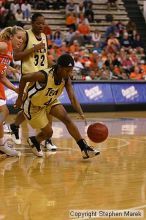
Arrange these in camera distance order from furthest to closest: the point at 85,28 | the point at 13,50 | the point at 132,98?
the point at 85,28
the point at 132,98
the point at 13,50

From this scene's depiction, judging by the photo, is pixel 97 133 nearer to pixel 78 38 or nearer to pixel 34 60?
pixel 34 60

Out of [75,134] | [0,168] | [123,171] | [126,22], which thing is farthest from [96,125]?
[126,22]

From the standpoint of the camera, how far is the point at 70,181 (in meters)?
6.96

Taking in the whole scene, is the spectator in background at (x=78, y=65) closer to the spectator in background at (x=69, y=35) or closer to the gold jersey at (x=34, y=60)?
the spectator in background at (x=69, y=35)

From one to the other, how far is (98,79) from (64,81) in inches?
421

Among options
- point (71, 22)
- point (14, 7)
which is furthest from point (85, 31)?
point (14, 7)

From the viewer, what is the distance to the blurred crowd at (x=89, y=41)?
2039 centimetres

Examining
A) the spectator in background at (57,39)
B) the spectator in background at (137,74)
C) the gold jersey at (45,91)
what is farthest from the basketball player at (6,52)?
the spectator in background at (57,39)

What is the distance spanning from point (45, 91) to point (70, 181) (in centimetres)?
170

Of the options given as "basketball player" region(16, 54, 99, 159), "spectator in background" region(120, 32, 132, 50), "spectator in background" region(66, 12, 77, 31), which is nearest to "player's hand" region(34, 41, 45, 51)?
"basketball player" region(16, 54, 99, 159)

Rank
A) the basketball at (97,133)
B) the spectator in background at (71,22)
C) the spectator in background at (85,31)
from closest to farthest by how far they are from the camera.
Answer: the basketball at (97,133)
the spectator in background at (85,31)
the spectator in background at (71,22)

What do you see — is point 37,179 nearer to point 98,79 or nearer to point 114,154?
point 114,154

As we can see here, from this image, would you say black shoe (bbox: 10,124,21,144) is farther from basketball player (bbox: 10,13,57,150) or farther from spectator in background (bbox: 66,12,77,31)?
spectator in background (bbox: 66,12,77,31)

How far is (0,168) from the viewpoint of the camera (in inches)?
306
